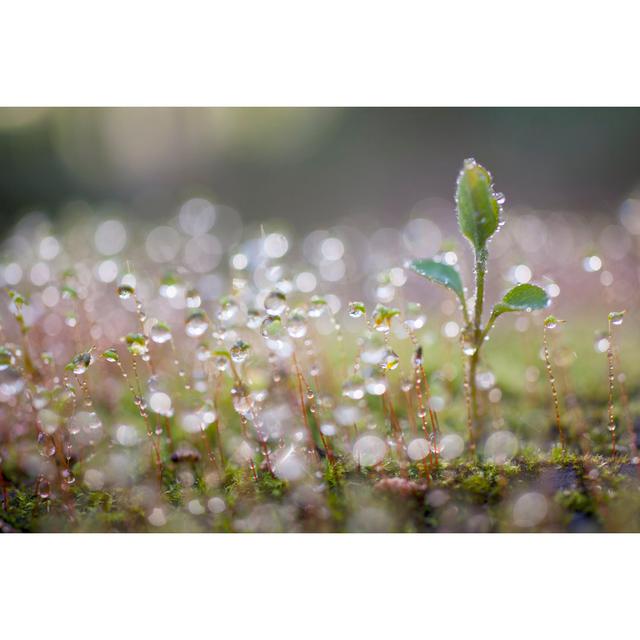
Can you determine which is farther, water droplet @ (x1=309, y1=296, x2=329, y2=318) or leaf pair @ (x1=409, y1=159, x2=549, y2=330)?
water droplet @ (x1=309, y1=296, x2=329, y2=318)

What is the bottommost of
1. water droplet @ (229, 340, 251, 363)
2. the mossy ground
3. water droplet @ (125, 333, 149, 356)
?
→ the mossy ground

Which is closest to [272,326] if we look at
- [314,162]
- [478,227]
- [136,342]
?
[136,342]

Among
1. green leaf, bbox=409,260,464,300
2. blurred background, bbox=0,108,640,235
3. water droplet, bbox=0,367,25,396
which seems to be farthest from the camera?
blurred background, bbox=0,108,640,235

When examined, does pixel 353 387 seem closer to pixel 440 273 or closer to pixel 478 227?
pixel 440 273

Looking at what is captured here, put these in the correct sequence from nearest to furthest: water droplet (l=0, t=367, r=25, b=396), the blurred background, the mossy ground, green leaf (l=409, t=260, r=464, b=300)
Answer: the mossy ground
green leaf (l=409, t=260, r=464, b=300)
water droplet (l=0, t=367, r=25, b=396)
the blurred background

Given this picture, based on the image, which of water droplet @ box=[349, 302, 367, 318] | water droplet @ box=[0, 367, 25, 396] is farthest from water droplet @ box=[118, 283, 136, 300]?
water droplet @ box=[349, 302, 367, 318]

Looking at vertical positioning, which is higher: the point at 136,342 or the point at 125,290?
the point at 125,290

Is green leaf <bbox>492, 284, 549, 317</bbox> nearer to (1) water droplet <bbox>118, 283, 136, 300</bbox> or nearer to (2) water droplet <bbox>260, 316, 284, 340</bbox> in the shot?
(2) water droplet <bbox>260, 316, 284, 340</bbox>
